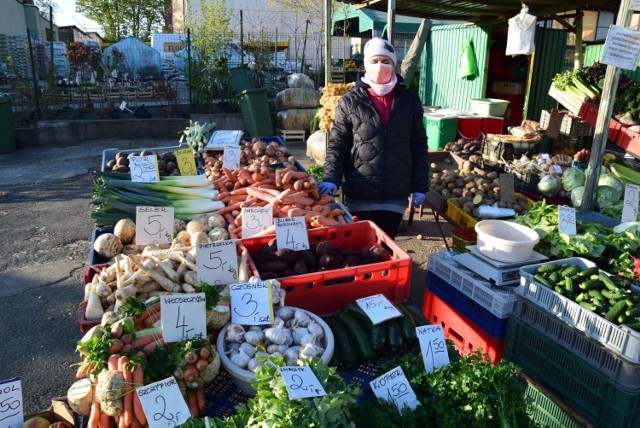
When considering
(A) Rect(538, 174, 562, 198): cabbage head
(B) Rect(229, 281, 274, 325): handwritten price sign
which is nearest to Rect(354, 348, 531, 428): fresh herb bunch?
(B) Rect(229, 281, 274, 325): handwritten price sign

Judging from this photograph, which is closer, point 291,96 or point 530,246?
point 530,246

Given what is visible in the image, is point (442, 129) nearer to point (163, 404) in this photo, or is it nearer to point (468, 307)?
point (468, 307)

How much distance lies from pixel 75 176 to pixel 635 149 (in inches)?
358

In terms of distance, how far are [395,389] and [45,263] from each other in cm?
493

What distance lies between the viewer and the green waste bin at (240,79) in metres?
12.1

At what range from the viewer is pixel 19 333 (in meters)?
4.13

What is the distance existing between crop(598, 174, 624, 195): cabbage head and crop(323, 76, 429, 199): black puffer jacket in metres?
2.69

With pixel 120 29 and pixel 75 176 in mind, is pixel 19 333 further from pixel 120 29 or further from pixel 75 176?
pixel 120 29

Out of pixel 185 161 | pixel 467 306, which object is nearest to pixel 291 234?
pixel 467 306

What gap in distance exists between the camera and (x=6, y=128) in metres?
10.4

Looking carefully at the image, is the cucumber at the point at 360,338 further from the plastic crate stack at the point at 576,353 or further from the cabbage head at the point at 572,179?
the cabbage head at the point at 572,179

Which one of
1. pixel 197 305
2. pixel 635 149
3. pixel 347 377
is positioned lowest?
pixel 347 377

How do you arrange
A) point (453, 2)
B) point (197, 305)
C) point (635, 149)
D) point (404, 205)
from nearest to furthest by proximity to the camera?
point (197, 305) < point (404, 205) < point (635, 149) < point (453, 2)

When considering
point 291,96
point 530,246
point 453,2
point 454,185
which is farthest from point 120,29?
point 530,246
